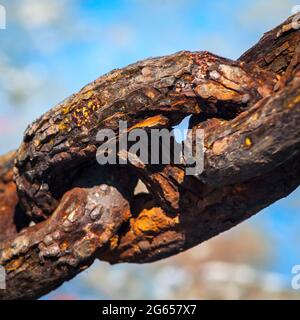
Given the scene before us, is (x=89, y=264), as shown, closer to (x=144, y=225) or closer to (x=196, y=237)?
(x=144, y=225)

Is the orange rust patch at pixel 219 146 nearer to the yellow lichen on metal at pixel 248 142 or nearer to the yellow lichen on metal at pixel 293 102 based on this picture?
the yellow lichen on metal at pixel 248 142

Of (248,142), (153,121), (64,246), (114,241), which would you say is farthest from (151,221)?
(248,142)

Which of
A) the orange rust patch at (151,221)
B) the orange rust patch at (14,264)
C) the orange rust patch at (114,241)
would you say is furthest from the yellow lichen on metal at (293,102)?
the orange rust patch at (14,264)

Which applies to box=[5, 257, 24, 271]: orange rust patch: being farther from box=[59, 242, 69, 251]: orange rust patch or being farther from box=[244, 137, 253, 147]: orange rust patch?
box=[244, 137, 253, 147]: orange rust patch

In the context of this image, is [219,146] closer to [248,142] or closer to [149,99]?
[248,142]

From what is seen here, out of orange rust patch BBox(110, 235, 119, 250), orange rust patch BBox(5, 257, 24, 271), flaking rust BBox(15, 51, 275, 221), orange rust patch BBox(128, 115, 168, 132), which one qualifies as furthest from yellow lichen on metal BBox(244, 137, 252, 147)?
Answer: orange rust patch BBox(5, 257, 24, 271)
